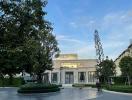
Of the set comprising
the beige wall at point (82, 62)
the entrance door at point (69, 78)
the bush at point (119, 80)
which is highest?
the beige wall at point (82, 62)

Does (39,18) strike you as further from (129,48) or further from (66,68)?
(66,68)

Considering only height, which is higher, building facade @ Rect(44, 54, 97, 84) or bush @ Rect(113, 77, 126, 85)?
building facade @ Rect(44, 54, 97, 84)

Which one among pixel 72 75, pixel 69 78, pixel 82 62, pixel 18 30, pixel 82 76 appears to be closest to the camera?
pixel 18 30

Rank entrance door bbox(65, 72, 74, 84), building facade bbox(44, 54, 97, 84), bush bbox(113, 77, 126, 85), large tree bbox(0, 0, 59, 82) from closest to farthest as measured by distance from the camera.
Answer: large tree bbox(0, 0, 59, 82) → bush bbox(113, 77, 126, 85) → building facade bbox(44, 54, 97, 84) → entrance door bbox(65, 72, 74, 84)

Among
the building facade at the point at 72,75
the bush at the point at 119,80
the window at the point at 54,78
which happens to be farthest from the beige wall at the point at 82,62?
the bush at the point at 119,80

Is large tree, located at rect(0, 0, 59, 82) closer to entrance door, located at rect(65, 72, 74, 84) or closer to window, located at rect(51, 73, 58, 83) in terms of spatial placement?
entrance door, located at rect(65, 72, 74, 84)

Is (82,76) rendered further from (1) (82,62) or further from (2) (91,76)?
(1) (82,62)

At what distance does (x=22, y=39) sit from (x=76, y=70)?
88745 mm

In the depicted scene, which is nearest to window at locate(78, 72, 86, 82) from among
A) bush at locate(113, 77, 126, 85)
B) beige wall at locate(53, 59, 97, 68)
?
beige wall at locate(53, 59, 97, 68)

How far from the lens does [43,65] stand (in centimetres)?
5747

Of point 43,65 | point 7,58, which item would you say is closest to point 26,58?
point 7,58

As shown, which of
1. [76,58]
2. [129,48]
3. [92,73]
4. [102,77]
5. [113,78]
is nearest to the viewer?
[102,77]

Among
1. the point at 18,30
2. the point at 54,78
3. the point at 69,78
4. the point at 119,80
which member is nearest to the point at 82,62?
the point at 69,78

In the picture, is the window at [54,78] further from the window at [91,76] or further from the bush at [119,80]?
the bush at [119,80]
